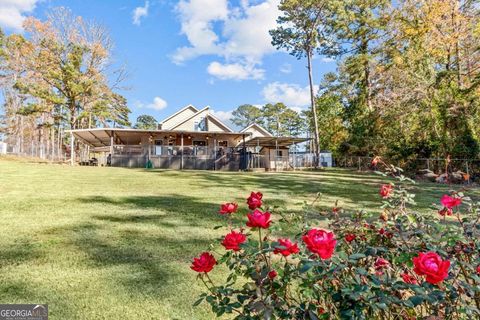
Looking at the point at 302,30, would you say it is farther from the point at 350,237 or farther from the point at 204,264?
the point at 204,264

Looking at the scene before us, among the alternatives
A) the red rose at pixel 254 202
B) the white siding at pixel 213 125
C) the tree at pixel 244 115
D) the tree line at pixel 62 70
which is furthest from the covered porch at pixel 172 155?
the tree at pixel 244 115

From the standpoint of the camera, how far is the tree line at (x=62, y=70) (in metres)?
25.6

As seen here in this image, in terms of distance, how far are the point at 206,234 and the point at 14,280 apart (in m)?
2.24

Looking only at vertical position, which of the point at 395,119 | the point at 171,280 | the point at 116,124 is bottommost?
the point at 171,280

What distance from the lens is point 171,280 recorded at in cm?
293

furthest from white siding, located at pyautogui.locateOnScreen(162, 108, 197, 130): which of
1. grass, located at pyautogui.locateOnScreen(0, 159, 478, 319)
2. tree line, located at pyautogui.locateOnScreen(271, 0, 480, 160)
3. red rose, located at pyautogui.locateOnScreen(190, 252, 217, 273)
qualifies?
red rose, located at pyautogui.locateOnScreen(190, 252, 217, 273)

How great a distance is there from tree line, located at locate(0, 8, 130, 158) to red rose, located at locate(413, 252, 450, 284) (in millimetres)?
29237

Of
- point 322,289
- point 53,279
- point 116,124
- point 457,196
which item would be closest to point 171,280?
point 53,279

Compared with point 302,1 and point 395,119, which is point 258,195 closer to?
point 395,119

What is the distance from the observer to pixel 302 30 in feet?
73.0

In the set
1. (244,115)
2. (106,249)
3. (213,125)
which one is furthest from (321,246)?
(244,115)

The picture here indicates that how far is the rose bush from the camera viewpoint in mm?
1134

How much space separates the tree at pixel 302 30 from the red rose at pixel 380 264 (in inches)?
843

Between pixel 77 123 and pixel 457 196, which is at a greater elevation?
pixel 77 123
